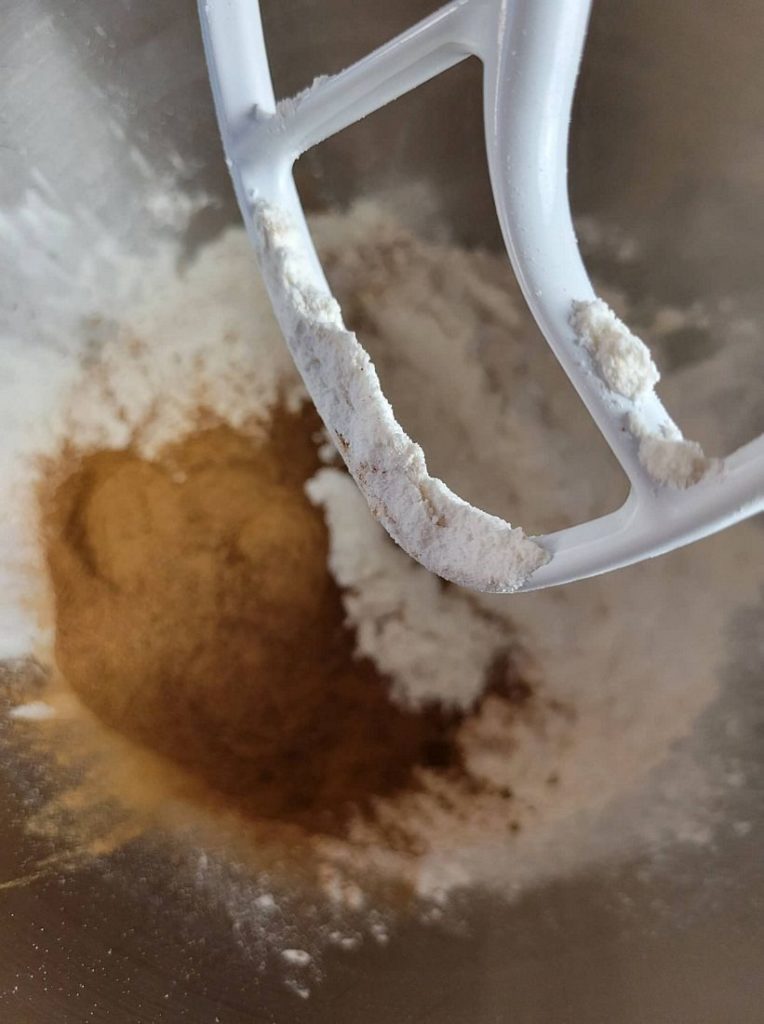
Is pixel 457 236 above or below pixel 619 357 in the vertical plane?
above

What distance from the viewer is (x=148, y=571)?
0.67 meters

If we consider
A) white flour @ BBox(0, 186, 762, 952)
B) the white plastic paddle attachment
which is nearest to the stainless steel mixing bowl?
white flour @ BBox(0, 186, 762, 952)

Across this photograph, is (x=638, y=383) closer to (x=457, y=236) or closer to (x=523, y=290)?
(x=523, y=290)

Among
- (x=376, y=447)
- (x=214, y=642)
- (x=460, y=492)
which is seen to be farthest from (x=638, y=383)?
(x=214, y=642)

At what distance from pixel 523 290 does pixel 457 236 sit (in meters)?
0.29

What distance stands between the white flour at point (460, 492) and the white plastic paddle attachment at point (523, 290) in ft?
0.68

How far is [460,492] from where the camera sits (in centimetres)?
67

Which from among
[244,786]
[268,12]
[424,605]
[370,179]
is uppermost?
[268,12]

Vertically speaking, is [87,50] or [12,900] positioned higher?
[87,50]

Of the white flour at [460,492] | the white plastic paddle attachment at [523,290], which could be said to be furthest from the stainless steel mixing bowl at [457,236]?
the white plastic paddle attachment at [523,290]

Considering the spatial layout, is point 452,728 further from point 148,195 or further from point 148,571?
point 148,195

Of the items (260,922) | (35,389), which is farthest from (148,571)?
(260,922)

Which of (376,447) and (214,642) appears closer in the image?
(376,447)

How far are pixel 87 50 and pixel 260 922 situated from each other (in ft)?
2.21
